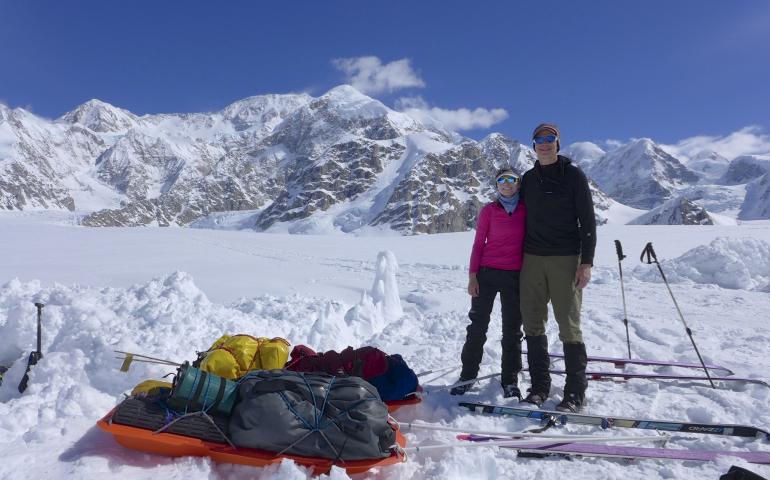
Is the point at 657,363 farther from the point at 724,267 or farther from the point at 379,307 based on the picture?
the point at 724,267

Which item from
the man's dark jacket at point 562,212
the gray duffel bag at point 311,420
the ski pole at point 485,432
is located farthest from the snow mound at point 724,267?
the gray duffel bag at point 311,420

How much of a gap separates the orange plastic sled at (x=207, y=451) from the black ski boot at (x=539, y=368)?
1970mm

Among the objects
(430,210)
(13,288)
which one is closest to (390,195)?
(430,210)

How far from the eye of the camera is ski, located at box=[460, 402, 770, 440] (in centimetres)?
390

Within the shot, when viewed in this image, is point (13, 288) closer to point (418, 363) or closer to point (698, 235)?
point (418, 363)

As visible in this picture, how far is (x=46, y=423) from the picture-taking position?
3.64 metres

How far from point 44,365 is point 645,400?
5996mm

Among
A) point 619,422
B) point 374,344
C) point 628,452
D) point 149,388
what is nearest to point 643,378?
point 619,422

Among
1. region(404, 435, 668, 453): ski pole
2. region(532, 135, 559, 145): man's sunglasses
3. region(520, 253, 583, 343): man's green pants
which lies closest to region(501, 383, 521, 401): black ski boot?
region(520, 253, 583, 343): man's green pants

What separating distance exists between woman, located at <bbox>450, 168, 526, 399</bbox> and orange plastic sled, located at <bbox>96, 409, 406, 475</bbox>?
197 cm

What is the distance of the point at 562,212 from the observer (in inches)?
175

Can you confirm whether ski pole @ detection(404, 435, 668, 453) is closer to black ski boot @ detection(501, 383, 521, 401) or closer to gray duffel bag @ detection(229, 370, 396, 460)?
gray duffel bag @ detection(229, 370, 396, 460)

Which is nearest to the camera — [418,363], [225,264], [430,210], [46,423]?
[46,423]

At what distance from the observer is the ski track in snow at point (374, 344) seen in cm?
342
